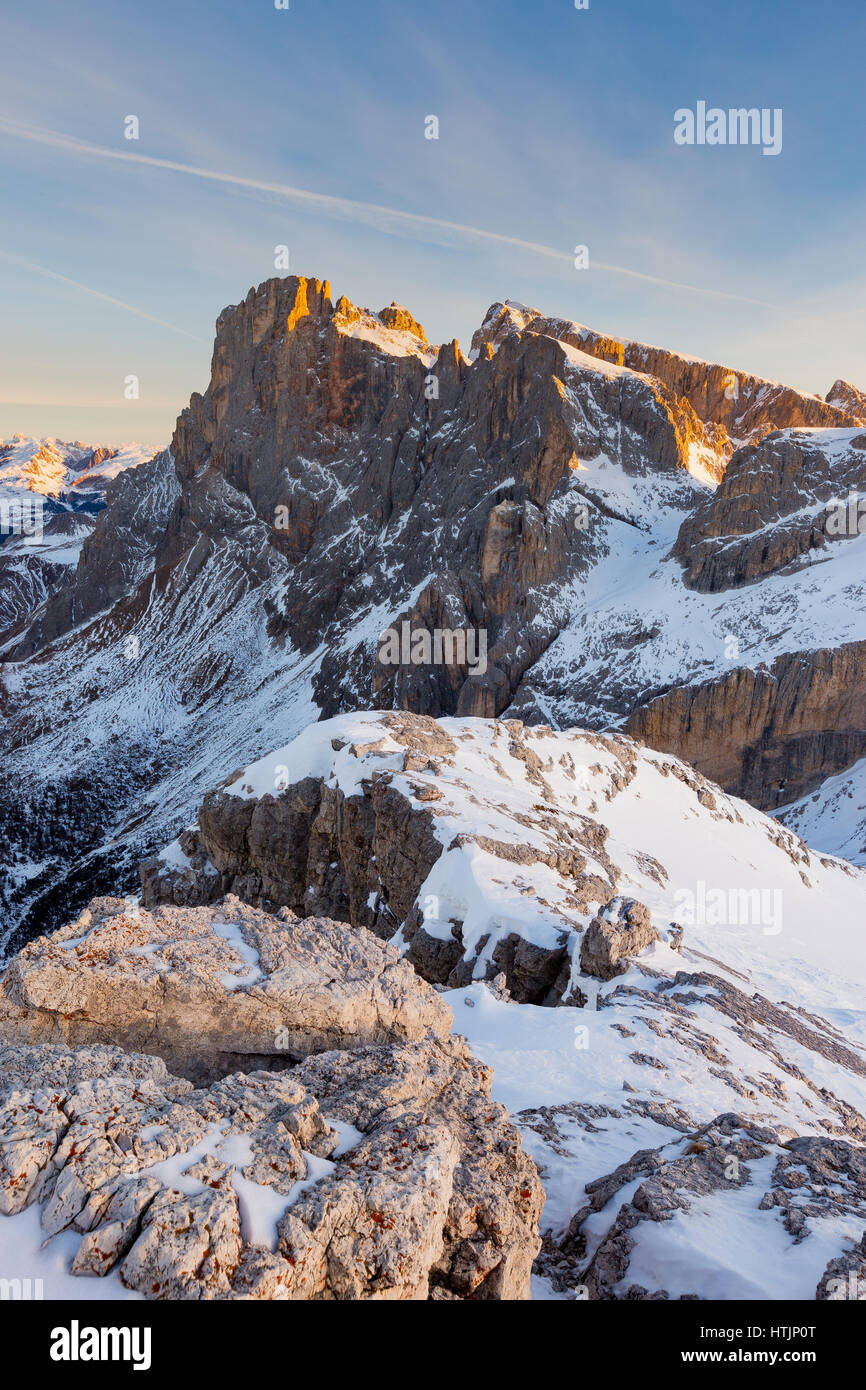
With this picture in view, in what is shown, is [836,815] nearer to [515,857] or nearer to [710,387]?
[515,857]

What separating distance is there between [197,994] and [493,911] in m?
12.4

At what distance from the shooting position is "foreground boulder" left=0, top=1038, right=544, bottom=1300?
19.1 feet

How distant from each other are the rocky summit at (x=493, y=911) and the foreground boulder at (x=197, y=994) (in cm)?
5

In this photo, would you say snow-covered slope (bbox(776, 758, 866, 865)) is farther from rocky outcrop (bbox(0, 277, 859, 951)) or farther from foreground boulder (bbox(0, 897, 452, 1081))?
foreground boulder (bbox(0, 897, 452, 1081))

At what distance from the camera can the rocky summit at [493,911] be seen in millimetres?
6824

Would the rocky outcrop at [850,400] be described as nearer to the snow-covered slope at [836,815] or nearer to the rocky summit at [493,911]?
the rocky summit at [493,911]

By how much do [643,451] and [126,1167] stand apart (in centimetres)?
11483

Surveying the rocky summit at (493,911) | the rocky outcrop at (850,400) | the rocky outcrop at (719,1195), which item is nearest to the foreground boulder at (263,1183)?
the rocky summit at (493,911)

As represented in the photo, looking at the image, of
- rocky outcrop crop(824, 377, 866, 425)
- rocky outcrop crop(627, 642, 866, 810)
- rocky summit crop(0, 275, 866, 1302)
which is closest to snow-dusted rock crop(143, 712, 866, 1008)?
rocky summit crop(0, 275, 866, 1302)

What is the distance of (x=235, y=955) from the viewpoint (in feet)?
36.1

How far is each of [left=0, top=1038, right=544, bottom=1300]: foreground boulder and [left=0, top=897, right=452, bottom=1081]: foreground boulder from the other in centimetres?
122

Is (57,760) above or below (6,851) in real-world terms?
above
